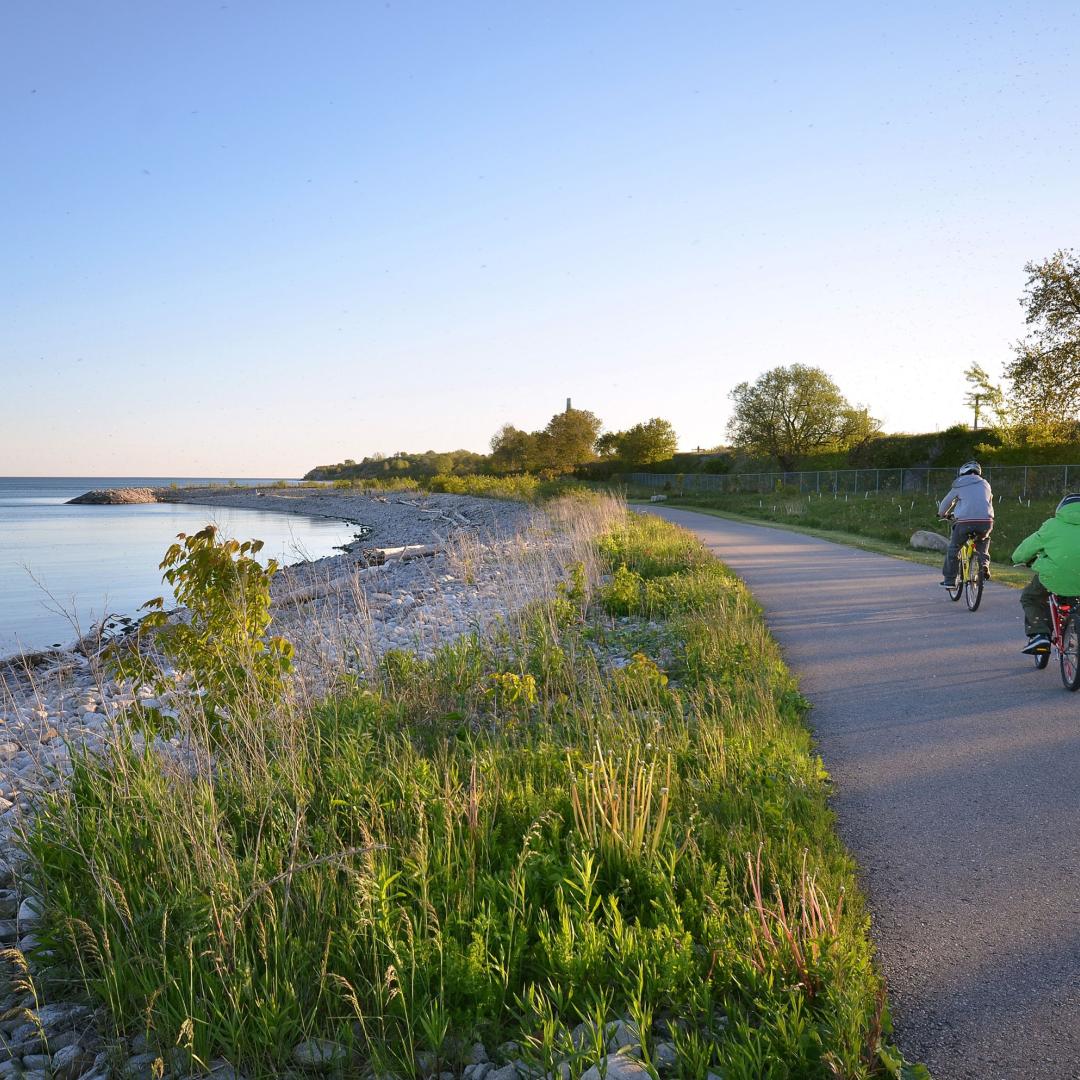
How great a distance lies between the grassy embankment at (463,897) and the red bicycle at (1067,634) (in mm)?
3190

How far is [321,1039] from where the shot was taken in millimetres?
3043

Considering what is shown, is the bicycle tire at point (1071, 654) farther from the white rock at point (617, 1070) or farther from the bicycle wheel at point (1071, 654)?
the white rock at point (617, 1070)

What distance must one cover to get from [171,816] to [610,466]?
226 feet

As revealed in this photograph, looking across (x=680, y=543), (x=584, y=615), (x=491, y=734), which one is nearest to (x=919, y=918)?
(x=491, y=734)

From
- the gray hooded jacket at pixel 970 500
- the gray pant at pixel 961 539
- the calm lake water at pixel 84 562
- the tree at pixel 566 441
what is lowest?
the calm lake water at pixel 84 562

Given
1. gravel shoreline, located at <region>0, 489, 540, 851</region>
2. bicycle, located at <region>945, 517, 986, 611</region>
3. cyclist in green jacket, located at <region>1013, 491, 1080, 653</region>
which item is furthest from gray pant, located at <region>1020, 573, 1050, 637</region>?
gravel shoreline, located at <region>0, 489, 540, 851</region>

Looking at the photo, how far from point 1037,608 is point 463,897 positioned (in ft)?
22.5

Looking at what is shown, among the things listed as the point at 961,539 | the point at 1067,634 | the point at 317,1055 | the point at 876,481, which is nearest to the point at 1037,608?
the point at 1067,634

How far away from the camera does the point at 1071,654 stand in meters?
7.43

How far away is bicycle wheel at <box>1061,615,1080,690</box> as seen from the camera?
24.1 feet

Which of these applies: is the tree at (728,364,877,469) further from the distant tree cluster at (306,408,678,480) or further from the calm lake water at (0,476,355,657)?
the calm lake water at (0,476,355,657)

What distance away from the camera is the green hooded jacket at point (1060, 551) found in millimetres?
7477

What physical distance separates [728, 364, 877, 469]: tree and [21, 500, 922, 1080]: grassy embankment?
220 ft

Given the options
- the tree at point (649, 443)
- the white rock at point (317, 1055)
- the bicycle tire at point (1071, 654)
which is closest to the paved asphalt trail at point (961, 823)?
the bicycle tire at point (1071, 654)
